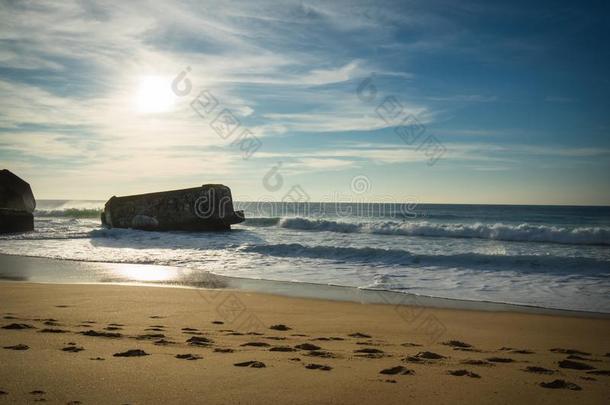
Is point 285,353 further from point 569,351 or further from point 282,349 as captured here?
point 569,351

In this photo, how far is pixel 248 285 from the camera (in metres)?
9.16

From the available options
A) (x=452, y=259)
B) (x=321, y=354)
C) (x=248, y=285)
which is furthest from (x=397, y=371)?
(x=452, y=259)

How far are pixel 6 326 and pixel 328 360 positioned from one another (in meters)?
3.53

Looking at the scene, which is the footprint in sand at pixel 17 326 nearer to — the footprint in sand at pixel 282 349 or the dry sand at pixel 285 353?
the dry sand at pixel 285 353

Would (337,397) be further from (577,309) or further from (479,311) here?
(577,309)

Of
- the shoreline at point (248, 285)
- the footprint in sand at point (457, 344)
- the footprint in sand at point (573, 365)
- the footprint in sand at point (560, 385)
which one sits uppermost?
the footprint in sand at point (560, 385)

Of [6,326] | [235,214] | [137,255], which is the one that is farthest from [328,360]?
[235,214]

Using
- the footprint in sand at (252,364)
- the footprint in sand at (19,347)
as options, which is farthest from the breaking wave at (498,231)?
the footprint in sand at (19,347)

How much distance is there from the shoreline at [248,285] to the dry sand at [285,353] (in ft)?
1.79

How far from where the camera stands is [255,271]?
36.7ft

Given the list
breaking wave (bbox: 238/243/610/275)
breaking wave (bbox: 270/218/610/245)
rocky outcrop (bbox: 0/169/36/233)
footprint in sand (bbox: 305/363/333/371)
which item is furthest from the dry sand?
breaking wave (bbox: 270/218/610/245)

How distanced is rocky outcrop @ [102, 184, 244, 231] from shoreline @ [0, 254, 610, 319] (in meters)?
10.6

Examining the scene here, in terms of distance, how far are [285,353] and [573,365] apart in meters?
2.68

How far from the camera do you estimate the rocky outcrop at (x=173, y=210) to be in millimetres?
22734
